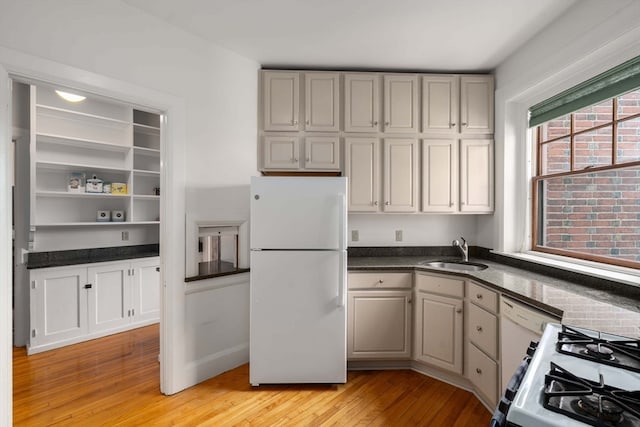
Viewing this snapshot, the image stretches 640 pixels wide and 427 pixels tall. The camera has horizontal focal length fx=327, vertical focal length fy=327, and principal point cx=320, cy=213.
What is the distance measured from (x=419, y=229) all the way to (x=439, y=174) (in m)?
0.60

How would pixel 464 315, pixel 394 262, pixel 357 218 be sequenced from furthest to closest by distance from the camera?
1. pixel 357 218
2. pixel 394 262
3. pixel 464 315

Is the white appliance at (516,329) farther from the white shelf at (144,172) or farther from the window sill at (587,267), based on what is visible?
the white shelf at (144,172)

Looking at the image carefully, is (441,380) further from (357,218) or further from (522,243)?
(357,218)

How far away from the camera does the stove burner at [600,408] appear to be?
2.09 ft

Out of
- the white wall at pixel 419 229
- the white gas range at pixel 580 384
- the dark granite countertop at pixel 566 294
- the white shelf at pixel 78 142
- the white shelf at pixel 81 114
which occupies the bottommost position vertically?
the dark granite countertop at pixel 566 294

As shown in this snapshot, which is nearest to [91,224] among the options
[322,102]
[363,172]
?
[322,102]

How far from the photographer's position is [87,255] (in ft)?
11.5

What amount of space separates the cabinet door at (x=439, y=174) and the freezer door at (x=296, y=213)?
925 mm

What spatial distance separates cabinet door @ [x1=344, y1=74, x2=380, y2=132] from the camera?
2881 mm

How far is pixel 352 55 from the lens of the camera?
8.90ft

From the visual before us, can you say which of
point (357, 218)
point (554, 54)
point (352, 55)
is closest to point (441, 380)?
point (357, 218)

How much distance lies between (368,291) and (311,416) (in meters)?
0.97

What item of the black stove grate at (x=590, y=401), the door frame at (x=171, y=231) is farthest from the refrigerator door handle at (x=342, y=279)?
the black stove grate at (x=590, y=401)

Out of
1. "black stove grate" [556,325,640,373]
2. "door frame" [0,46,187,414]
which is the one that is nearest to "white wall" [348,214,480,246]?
"door frame" [0,46,187,414]
